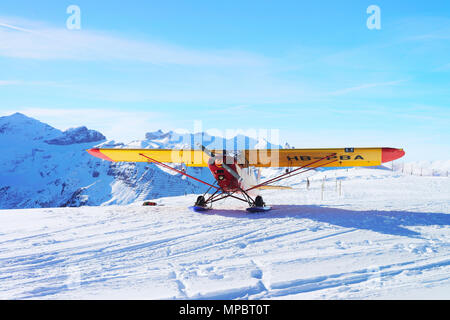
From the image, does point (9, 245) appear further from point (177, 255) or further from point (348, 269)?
point (348, 269)

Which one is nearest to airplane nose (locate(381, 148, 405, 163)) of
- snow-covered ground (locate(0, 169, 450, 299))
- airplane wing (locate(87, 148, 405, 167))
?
airplane wing (locate(87, 148, 405, 167))

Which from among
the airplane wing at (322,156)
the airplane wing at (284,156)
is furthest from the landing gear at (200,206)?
the airplane wing at (322,156)

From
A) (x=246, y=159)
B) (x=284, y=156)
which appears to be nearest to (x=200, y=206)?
(x=246, y=159)

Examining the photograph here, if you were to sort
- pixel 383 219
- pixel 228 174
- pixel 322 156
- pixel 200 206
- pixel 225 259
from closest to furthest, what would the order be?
pixel 225 259, pixel 383 219, pixel 228 174, pixel 200 206, pixel 322 156

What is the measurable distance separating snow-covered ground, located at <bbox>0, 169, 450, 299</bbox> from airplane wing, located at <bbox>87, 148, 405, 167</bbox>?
3.34m

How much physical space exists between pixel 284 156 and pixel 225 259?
792 cm

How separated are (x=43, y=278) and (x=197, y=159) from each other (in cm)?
913

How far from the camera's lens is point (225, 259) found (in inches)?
193

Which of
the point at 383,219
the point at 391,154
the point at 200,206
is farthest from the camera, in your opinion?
the point at 391,154

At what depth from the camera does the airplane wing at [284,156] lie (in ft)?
36.2

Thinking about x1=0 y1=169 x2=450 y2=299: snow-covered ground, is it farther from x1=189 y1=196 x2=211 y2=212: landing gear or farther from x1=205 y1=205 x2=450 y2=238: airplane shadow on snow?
x1=189 y1=196 x2=211 y2=212: landing gear

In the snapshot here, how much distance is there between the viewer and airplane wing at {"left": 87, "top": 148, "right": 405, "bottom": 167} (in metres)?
11.0

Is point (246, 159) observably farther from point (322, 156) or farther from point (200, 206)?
point (322, 156)
